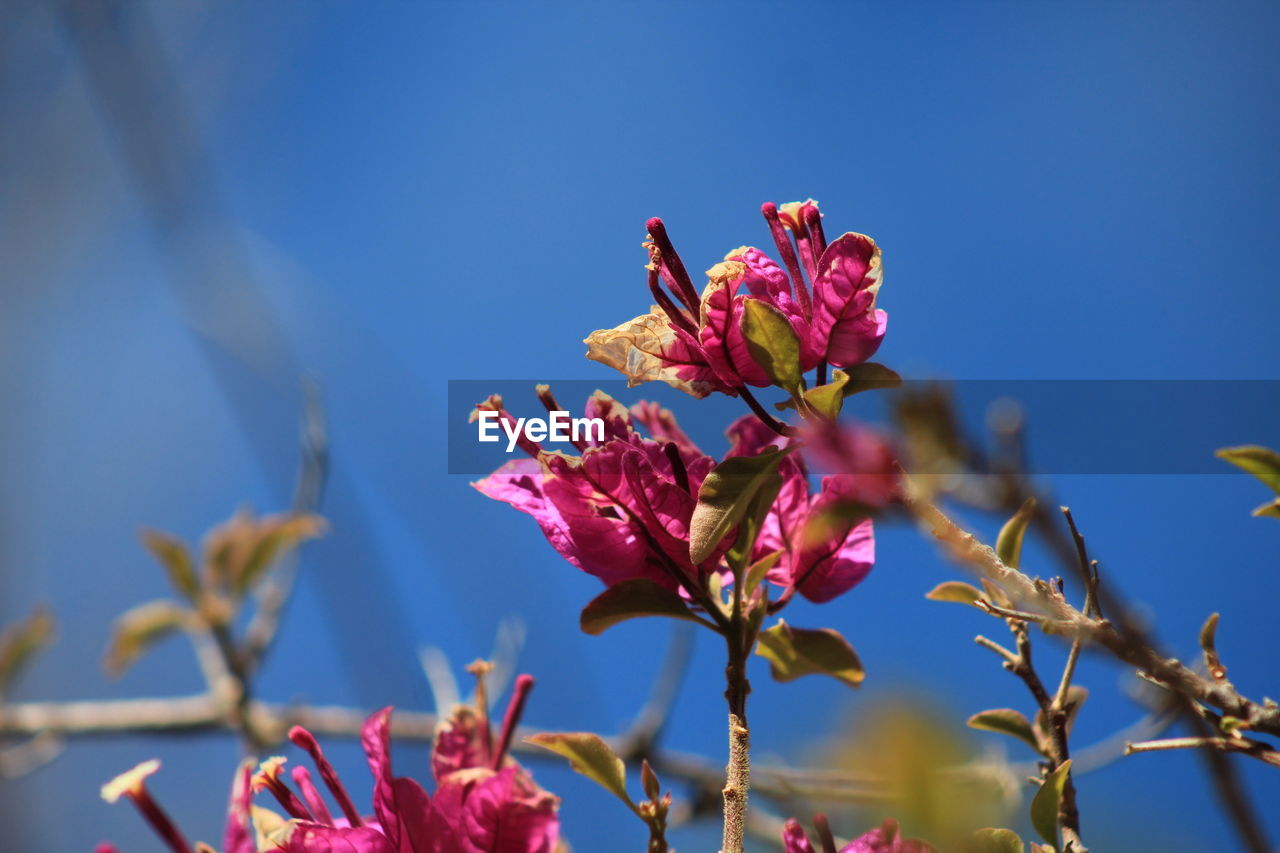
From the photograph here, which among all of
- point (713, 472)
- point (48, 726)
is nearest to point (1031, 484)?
point (713, 472)

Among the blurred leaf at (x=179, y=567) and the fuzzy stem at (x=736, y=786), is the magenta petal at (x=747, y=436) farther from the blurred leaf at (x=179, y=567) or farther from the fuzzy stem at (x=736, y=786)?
the blurred leaf at (x=179, y=567)

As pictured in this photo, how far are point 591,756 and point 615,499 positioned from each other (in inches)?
6.2

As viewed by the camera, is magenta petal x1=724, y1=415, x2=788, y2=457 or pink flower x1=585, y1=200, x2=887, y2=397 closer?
pink flower x1=585, y1=200, x2=887, y2=397

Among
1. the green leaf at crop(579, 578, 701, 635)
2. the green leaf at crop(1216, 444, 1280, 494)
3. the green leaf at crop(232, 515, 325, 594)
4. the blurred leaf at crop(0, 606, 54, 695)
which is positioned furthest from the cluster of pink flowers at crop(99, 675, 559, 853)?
the blurred leaf at crop(0, 606, 54, 695)

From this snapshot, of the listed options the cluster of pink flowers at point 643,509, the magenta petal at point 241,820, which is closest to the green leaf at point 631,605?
the cluster of pink flowers at point 643,509

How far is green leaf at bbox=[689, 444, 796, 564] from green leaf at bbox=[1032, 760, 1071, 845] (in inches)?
9.1

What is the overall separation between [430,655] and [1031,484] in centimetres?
133

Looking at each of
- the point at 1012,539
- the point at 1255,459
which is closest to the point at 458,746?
the point at 1012,539

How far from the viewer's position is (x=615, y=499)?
59 centimetres

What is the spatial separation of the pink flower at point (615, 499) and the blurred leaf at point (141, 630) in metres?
1.35

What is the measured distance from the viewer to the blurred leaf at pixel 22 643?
1.79 m

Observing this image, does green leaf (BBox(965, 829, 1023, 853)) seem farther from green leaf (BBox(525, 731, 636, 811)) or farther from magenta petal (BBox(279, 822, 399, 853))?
magenta petal (BBox(279, 822, 399, 853))

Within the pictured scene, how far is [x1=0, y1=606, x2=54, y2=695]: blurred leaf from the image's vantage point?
1786 millimetres

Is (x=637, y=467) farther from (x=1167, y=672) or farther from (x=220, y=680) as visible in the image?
(x=220, y=680)
